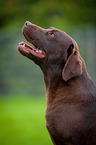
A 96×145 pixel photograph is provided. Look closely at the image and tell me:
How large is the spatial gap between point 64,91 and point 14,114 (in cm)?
562

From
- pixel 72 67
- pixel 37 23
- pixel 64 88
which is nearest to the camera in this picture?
pixel 72 67

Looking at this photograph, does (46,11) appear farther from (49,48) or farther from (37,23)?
(49,48)

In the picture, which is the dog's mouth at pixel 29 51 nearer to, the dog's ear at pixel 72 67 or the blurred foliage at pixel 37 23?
the dog's ear at pixel 72 67

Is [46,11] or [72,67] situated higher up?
[72,67]

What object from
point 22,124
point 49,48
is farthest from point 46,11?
point 49,48

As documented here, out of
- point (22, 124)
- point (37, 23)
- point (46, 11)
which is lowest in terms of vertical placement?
point (22, 124)

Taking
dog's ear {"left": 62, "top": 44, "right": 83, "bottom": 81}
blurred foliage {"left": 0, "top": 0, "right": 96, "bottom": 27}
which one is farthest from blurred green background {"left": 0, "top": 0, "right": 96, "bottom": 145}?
dog's ear {"left": 62, "top": 44, "right": 83, "bottom": 81}

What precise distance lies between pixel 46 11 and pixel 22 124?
6.62 m

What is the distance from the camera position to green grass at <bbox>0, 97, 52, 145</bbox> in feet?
18.5

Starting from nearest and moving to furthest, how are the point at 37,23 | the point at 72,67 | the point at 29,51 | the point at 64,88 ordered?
the point at 72,67 → the point at 64,88 → the point at 29,51 → the point at 37,23

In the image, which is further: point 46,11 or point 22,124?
point 46,11

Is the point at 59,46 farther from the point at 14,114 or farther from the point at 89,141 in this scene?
the point at 14,114

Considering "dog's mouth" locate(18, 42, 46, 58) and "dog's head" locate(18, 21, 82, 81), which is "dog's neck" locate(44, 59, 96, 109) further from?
"dog's mouth" locate(18, 42, 46, 58)

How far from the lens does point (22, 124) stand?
23.1 feet
